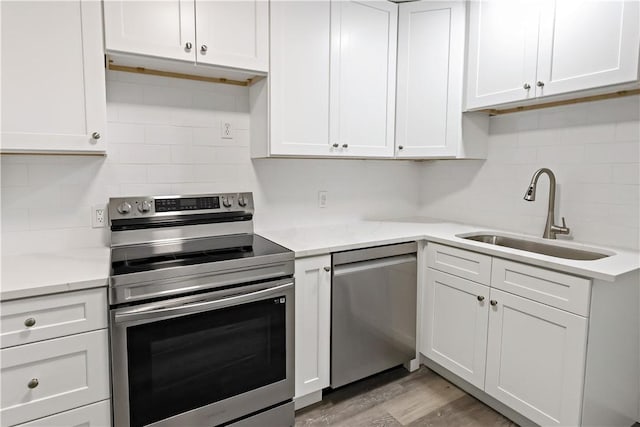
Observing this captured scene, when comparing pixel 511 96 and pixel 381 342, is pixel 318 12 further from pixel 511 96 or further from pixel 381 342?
pixel 381 342

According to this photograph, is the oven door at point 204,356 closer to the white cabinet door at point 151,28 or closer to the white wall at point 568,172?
→ the white cabinet door at point 151,28

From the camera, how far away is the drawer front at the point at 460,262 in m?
2.01

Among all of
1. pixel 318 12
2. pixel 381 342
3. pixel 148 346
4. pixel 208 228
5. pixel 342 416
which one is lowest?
pixel 342 416

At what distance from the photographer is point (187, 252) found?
1843mm

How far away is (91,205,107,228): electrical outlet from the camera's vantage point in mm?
1967

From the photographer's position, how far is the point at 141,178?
6.82 feet

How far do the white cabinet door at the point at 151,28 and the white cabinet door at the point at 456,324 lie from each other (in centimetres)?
182

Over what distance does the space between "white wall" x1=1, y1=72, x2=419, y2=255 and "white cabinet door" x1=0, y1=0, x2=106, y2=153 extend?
32cm

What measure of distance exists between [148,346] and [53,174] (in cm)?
99

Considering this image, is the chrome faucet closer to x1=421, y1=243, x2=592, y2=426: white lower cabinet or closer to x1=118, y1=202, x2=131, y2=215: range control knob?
x1=421, y1=243, x2=592, y2=426: white lower cabinet

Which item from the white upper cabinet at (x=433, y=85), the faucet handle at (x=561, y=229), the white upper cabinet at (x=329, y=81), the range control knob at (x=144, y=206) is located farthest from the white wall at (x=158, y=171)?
the faucet handle at (x=561, y=229)

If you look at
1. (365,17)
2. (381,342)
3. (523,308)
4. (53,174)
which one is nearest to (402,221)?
(381,342)

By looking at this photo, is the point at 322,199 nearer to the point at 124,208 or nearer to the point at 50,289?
the point at 124,208

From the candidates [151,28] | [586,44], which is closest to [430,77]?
[586,44]
